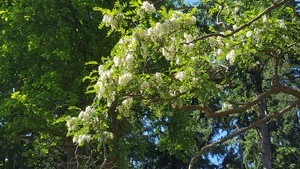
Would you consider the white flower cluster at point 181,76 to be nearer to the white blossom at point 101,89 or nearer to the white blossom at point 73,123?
the white blossom at point 101,89

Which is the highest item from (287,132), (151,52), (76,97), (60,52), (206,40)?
(287,132)

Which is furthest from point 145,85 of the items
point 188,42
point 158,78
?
point 188,42

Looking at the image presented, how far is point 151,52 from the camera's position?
7.24m

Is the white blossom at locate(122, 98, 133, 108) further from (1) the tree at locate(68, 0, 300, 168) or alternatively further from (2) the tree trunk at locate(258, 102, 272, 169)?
(2) the tree trunk at locate(258, 102, 272, 169)

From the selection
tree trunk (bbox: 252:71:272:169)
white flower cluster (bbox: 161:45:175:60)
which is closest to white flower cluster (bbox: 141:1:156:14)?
white flower cluster (bbox: 161:45:175:60)

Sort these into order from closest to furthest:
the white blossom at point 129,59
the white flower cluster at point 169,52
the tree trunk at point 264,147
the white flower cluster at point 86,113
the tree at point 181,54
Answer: the white blossom at point 129,59 < the tree at point 181,54 < the white flower cluster at point 169,52 < the white flower cluster at point 86,113 < the tree trunk at point 264,147

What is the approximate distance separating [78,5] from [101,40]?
3.93 ft

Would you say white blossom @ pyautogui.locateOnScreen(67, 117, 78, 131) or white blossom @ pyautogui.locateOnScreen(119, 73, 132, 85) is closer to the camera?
white blossom @ pyautogui.locateOnScreen(119, 73, 132, 85)

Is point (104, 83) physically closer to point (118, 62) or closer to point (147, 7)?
point (118, 62)

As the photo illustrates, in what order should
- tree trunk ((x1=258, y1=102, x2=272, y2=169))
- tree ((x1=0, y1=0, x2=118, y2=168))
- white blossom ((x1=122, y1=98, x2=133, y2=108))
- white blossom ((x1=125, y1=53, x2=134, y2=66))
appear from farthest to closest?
tree trunk ((x1=258, y1=102, x2=272, y2=169)) < tree ((x1=0, y1=0, x2=118, y2=168)) < white blossom ((x1=122, y1=98, x2=133, y2=108)) < white blossom ((x1=125, y1=53, x2=134, y2=66))

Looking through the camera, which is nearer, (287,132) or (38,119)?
(38,119)

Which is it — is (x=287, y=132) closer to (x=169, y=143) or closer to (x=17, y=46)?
(x=169, y=143)

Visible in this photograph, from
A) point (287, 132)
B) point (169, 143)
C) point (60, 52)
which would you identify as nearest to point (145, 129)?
point (169, 143)

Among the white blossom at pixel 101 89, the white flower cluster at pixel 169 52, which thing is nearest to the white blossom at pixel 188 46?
the white flower cluster at pixel 169 52
